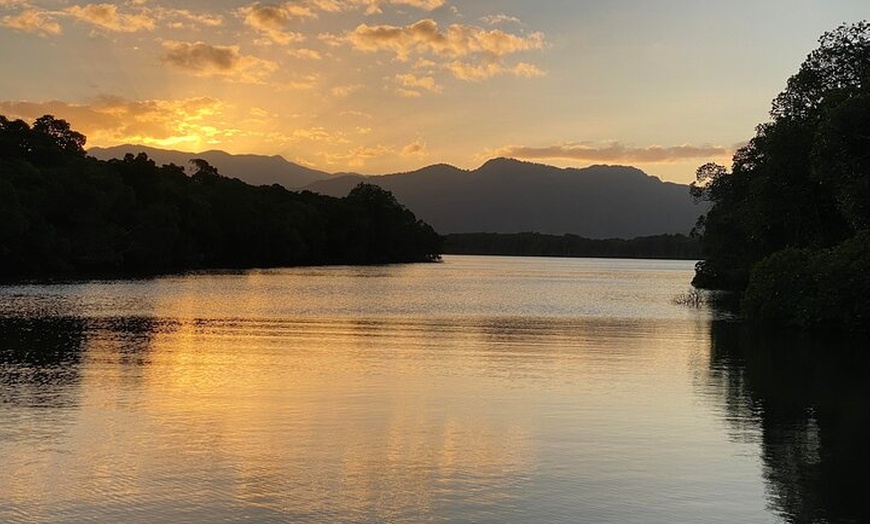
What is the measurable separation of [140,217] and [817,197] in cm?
7671

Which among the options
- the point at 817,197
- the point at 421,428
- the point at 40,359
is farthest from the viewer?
the point at 817,197

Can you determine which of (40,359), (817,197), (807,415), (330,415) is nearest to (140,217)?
(817,197)

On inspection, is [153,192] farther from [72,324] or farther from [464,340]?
[464,340]

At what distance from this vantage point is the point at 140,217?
102812 millimetres

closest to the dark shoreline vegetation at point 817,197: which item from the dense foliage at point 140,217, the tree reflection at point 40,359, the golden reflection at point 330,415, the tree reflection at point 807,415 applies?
the tree reflection at point 807,415

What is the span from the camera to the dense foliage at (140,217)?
8162 cm

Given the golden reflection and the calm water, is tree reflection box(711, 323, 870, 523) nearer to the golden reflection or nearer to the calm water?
the calm water

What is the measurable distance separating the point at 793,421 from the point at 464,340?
16488 mm

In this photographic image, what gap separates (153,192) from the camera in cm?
11069

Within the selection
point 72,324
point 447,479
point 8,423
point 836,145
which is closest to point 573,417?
point 447,479

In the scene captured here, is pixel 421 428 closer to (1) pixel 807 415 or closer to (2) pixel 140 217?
(1) pixel 807 415

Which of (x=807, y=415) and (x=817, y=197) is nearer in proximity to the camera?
(x=807, y=415)

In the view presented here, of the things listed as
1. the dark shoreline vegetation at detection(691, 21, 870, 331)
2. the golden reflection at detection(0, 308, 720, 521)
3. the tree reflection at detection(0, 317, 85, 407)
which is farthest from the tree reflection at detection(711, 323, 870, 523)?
the tree reflection at detection(0, 317, 85, 407)

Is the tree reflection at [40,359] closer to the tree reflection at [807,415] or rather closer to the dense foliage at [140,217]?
the tree reflection at [807,415]
